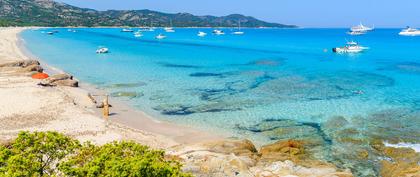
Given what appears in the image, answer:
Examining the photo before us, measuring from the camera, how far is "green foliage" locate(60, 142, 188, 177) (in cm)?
1029

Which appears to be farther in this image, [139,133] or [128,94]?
[128,94]

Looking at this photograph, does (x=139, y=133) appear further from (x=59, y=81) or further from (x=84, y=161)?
(x=59, y=81)

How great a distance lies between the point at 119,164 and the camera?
405 inches

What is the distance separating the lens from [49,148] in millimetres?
11695

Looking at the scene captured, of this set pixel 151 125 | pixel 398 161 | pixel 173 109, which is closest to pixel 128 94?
pixel 173 109

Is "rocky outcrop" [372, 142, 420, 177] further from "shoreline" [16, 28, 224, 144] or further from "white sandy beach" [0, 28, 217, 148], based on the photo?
"white sandy beach" [0, 28, 217, 148]

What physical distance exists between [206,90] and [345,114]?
16950mm

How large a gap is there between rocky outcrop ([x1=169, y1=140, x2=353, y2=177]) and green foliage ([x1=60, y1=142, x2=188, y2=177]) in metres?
6.57

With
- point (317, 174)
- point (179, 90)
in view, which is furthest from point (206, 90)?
point (317, 174)

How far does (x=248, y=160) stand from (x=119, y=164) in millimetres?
11719

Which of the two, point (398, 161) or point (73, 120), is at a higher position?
point (73, 120)

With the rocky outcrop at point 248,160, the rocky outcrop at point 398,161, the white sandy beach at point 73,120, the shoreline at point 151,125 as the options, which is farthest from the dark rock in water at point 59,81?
the rocky outcrop at point 398,161

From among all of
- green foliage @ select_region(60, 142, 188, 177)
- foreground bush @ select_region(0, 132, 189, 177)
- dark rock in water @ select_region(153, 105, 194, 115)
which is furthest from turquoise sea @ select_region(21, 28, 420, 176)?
foreground bush @ select_region(0, 132, 189, 177)

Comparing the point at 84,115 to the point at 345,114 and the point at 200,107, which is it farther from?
the point at 345,114
